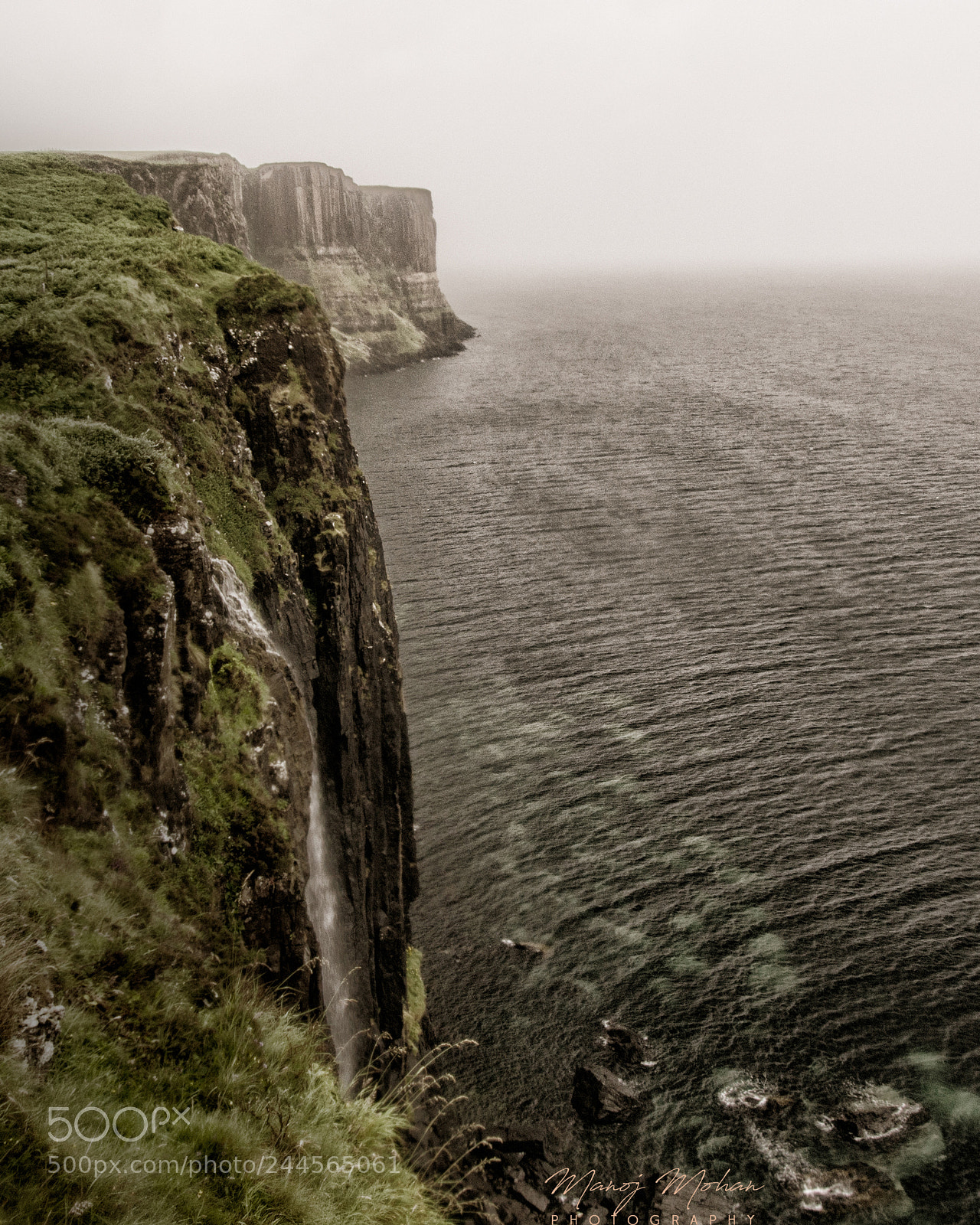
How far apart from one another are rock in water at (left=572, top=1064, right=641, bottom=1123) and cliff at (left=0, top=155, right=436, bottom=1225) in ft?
17.5

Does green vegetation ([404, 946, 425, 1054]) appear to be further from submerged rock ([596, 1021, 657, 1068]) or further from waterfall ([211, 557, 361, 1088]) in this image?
submerged rock ([596, 1021, 657, 1068])

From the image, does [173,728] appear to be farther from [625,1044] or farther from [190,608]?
[625,1044]

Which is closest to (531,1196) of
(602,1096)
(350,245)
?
(602,1096)

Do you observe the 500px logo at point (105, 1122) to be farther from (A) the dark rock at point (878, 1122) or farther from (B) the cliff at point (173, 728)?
(A) the dark rock at point (878, 1122)

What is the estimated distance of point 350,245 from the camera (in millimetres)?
121625

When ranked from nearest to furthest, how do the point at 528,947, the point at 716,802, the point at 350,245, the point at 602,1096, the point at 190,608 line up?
the point at 190,608 → the point at 602,1096 → the point at 528,947 → the point at 716,802 → the point at 350,245

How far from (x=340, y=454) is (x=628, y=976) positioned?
55.2 ft

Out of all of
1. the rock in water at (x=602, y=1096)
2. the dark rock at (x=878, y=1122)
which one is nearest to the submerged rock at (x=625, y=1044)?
the rock in water at (x=602, y=1096)

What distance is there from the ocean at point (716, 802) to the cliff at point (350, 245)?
57.6 m

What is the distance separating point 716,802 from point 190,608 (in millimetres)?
22242

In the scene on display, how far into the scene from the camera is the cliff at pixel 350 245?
109m

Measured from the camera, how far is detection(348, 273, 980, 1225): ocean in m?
19.5
